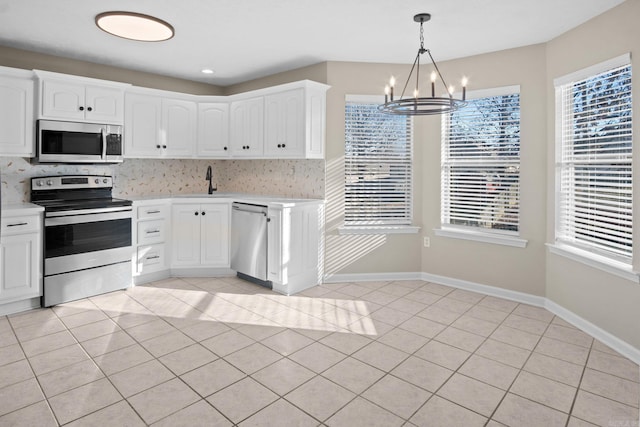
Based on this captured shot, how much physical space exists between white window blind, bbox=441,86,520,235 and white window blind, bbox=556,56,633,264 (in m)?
0.43

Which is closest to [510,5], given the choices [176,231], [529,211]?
[529,211]

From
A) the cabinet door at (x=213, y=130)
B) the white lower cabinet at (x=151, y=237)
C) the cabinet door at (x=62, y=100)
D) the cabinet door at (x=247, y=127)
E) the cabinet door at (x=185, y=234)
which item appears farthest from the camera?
the cabinet door at (x=213, y=130)

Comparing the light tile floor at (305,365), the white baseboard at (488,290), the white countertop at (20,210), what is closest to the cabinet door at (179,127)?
the white countertop at (20,210)

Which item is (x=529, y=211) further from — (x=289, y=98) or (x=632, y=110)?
(x=289, y=98)

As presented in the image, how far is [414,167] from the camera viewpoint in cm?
446

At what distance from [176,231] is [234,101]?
173 centimetres

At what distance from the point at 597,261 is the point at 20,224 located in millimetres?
4689

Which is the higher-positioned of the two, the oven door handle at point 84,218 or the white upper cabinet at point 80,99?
the white upper cabinet at point 80,99

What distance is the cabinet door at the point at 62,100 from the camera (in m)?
3.71

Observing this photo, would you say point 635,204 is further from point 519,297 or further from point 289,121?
point 289,121

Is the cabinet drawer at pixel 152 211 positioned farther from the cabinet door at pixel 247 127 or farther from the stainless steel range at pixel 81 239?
the cabinet door at pixel 247 127

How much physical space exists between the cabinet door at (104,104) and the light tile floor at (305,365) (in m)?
1.85

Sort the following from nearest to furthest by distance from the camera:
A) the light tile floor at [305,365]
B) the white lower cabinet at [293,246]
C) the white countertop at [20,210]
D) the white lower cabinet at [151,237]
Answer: the light tile floor at [305,365], the white countertop at [20,210], the white lower cabinet at [293,246], the white lower cabinet at [151,237]

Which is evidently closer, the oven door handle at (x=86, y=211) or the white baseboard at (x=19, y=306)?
the white baseboard at (x=19, y=306)
